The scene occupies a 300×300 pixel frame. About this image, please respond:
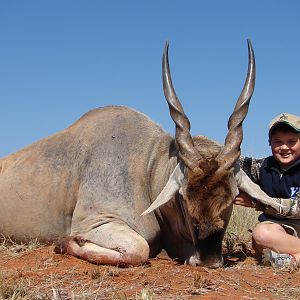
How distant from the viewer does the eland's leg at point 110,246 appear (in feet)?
17.1

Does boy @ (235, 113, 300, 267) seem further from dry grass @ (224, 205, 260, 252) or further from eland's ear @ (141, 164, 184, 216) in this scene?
dry grass @ (224, 205, 260, 252)

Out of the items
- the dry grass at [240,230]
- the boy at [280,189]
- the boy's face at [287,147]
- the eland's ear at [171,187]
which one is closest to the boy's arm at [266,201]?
the boy at [280,189]

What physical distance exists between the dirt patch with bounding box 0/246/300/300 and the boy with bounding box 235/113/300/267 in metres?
0.36

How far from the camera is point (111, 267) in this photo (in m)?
5.07

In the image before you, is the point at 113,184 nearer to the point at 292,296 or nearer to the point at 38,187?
the point at 38,187

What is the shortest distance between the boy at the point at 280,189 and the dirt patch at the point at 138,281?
1.19 feet

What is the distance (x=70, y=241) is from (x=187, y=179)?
1.30m

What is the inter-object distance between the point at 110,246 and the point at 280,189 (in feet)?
6.29

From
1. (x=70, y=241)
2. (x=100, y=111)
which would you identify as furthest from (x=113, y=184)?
(x=100, y=111)

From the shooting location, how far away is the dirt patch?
393 cm

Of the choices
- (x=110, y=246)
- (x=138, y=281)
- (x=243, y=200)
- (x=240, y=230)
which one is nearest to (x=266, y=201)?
(x=243, y=200)

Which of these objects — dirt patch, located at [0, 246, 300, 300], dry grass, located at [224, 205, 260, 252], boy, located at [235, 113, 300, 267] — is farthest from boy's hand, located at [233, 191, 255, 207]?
dry grass, located at [224, 205, 260, 252]

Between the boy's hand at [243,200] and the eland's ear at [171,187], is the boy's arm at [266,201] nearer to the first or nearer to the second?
the boy's hand at [243,200]

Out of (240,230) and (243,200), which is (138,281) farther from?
(240,230)
